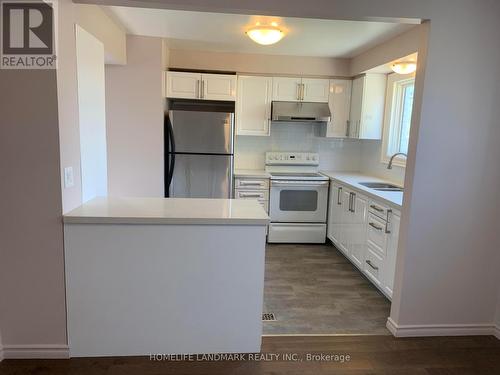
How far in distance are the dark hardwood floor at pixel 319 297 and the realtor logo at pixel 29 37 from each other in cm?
218

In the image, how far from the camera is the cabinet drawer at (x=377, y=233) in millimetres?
2991

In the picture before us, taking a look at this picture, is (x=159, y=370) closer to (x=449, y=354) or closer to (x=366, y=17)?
(x=449, y=354)

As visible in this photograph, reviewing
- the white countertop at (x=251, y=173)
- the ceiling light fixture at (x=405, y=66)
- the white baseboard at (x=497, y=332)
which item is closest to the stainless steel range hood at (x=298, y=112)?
the white countertop at (x=251, y=173)

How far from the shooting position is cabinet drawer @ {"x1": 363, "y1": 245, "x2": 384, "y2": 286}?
121 inches

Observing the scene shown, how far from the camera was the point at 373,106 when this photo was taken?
4.19 metres

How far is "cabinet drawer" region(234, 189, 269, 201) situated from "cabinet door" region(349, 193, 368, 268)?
1105mm

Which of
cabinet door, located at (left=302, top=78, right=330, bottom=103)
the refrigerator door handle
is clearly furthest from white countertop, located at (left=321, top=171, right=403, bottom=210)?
the refrigerator door handle

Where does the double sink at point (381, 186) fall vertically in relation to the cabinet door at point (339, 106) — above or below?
below

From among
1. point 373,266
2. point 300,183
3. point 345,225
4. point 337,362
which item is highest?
point 300,183

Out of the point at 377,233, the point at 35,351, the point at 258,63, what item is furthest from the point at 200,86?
the point at 35,351

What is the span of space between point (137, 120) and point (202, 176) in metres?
0.92

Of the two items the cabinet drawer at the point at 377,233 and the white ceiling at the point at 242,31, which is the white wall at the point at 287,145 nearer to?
the white ceiling at the point at 242,31

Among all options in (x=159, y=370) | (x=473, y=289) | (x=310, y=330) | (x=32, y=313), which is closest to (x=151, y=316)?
(x=159, y=370)

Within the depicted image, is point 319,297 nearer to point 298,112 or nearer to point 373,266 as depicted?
point 373,266
